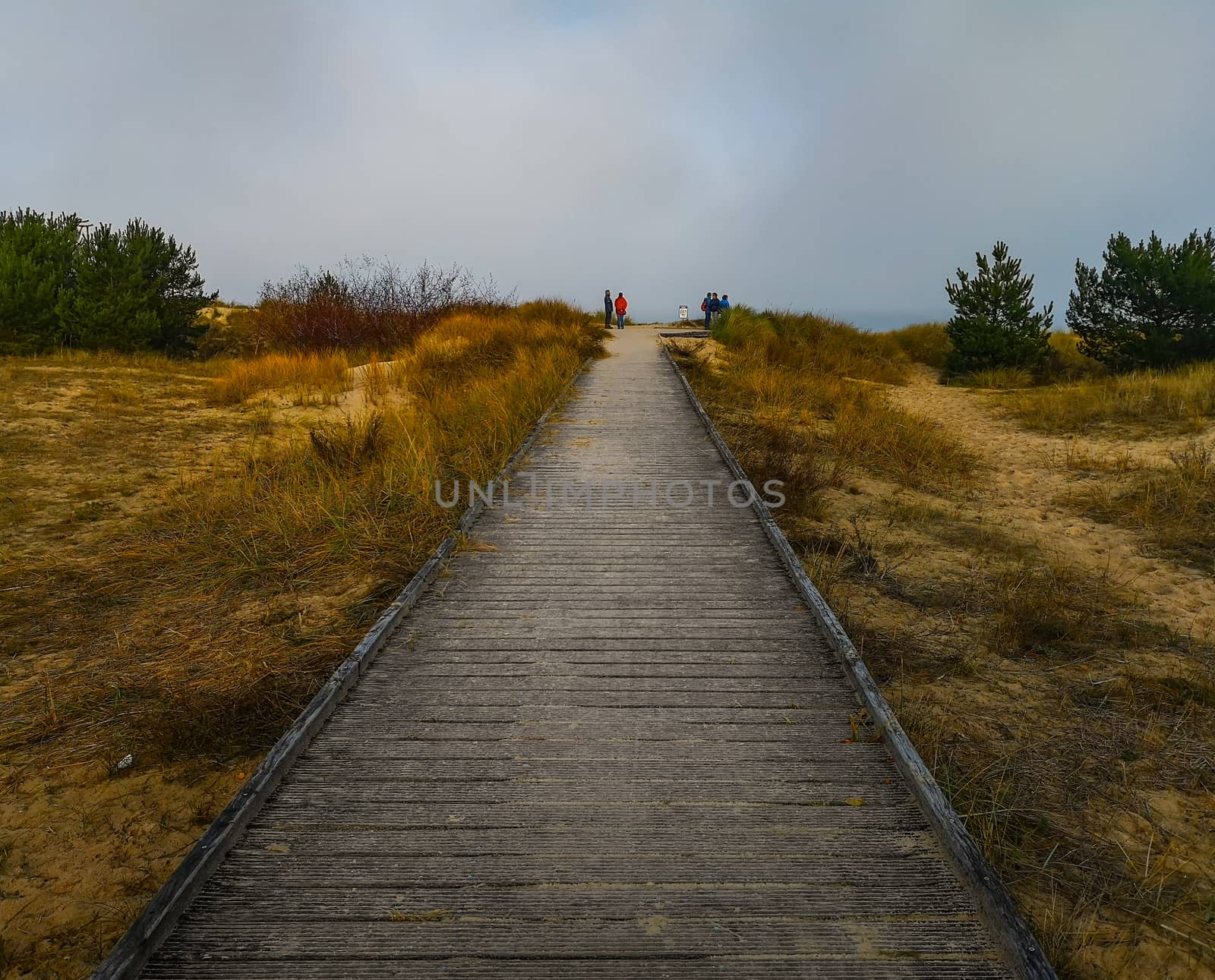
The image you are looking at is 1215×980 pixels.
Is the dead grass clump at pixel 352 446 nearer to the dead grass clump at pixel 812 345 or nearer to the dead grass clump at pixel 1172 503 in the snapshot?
the dead grass clump at pixel 1172 503

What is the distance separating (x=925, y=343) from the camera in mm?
Result: 20438

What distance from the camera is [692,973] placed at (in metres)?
1.79

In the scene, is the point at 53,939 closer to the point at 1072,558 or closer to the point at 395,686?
the point at 395,686

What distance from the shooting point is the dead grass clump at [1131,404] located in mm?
10422

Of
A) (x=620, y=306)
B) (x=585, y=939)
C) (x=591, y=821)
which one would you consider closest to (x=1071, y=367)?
(x=620, y=306)

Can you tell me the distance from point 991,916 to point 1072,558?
545cm

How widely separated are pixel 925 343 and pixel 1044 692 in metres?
18.8

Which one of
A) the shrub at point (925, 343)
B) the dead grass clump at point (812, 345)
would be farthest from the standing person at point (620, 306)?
the shrub at point (925, 343)

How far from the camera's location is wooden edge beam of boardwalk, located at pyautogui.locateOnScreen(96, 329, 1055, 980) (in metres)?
1.85

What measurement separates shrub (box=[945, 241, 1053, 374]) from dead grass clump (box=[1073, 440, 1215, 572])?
25.6 feet

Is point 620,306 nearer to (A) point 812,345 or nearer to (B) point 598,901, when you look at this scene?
(A) point 812,345

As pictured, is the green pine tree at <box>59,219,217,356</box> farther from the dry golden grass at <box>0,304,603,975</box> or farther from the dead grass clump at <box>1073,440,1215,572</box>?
the dead grass clump at <box>1073,440,1215,572</box>

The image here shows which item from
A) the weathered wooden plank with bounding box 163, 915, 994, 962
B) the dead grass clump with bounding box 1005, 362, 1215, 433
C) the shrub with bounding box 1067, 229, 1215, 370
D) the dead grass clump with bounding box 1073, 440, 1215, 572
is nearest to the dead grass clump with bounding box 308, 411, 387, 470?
the weathered wooden plank with bounding box 163, 915, 994, 962

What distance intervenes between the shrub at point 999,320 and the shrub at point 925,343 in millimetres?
1812
